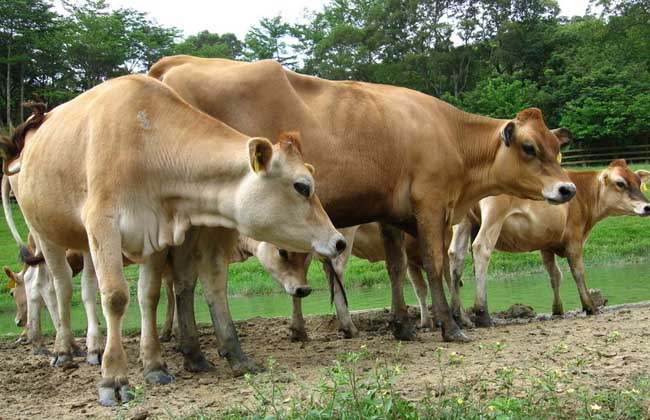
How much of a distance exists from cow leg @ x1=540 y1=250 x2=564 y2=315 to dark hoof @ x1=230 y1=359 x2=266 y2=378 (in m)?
5.41

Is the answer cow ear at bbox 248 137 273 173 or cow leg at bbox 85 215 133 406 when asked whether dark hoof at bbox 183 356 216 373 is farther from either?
cow ear at bbox 248 137 273 173

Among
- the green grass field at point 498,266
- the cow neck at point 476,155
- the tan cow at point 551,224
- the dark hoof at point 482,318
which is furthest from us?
the green grass field at point 498,266

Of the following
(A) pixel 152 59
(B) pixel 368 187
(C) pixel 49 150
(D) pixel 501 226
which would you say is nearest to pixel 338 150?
(B) pixel 368 187

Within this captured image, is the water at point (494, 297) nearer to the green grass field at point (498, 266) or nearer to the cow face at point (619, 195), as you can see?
the green grass field at point (498, 266)

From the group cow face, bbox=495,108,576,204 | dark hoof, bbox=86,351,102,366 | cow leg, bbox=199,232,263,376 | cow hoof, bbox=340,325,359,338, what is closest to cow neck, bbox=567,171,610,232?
cow face, bbox=495,108,576,204

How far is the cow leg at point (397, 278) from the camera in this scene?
27.5ft

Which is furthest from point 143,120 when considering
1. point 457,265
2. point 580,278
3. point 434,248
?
point 580,278

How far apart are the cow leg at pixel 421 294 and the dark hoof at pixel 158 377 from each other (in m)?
4.29

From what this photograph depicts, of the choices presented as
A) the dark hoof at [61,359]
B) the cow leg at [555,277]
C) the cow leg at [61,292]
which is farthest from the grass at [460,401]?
the cow leg at [555,277]

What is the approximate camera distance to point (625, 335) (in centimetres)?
700

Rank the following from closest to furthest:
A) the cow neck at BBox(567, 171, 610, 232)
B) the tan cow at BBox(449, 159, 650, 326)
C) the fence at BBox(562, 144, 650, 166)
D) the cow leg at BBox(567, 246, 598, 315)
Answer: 1. the cow leg at BBox(567, 246, 598, 315)
2. the tan cow at BBox(449, 159, 650, 326)
3. the cow neck at BBox(567, 171, 610, 232)
4. the fence at BBox(562, 144, 650, 166)

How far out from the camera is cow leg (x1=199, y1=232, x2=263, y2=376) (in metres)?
6.55

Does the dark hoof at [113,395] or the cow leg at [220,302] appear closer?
the dark hoof at [113,395]

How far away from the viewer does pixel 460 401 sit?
4.11m
